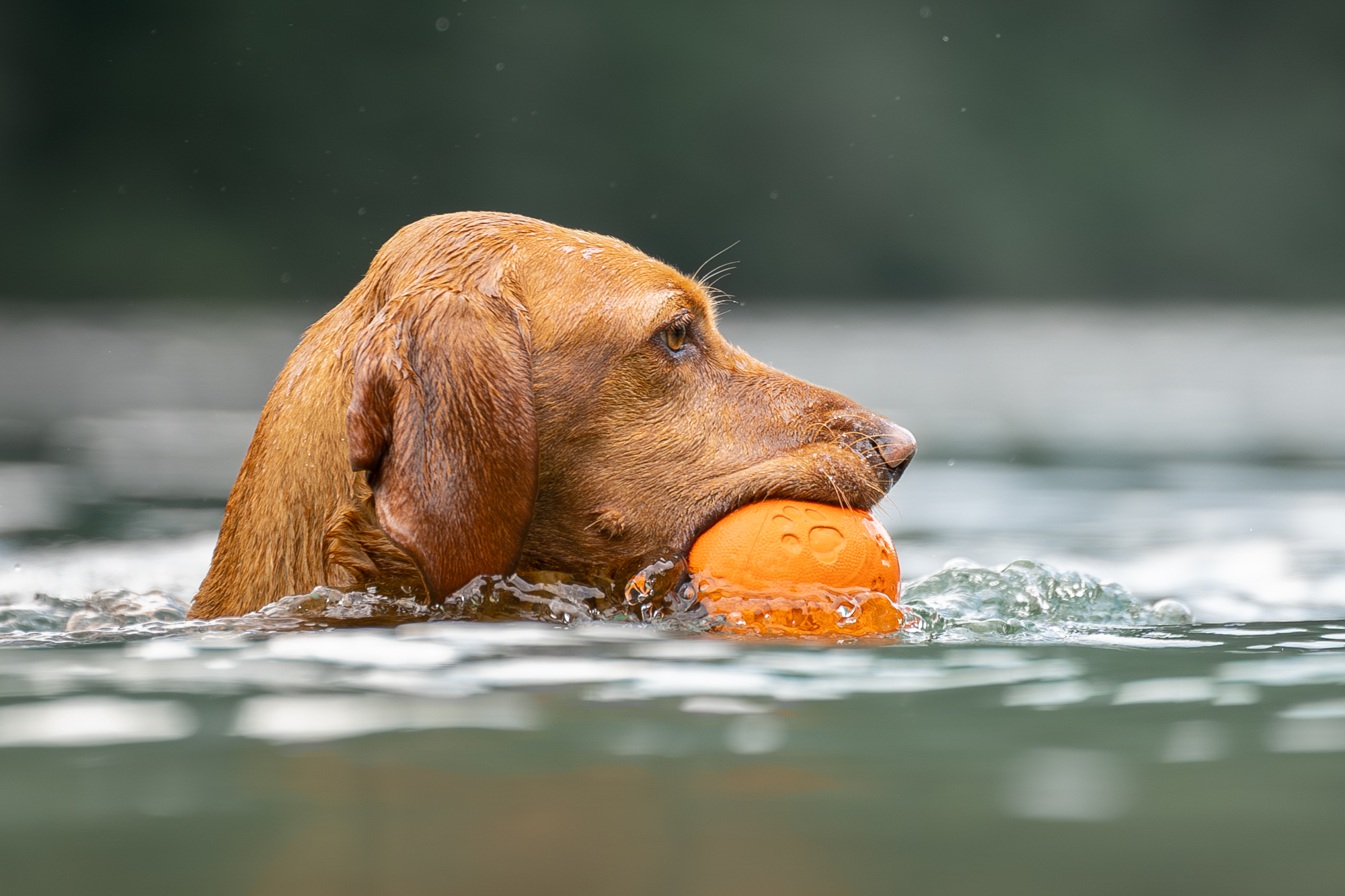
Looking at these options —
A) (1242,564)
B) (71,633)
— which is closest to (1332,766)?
(71,633)

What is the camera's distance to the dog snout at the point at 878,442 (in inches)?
158

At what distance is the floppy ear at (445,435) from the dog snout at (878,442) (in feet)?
2.88

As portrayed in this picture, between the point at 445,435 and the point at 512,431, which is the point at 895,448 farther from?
the point at 445,435

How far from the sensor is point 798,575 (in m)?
3.64

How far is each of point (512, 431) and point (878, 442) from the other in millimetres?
1018

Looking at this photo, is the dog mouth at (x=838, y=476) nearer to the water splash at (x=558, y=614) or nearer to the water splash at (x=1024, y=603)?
the water splash at (x=558, y=614)

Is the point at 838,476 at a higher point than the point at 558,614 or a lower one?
higher

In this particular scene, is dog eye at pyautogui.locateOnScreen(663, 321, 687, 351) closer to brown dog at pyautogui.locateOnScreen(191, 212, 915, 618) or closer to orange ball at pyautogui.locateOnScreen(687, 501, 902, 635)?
brown dog at pyautogui.locateOnScreen(191, 212, 915, 618)

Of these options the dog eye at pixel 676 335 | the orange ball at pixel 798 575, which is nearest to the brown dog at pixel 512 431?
the dog eye at pixel 676 335

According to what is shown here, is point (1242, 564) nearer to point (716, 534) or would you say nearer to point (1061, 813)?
point (716, 534)

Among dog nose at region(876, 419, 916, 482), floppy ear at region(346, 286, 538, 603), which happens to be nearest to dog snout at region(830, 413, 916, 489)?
dog nose at region(876, 419, 916, 482)

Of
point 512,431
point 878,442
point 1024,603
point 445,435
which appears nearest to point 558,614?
point 512,431

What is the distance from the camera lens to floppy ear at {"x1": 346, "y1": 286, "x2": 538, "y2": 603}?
11.4 feet

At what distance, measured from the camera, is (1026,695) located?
113 inches
